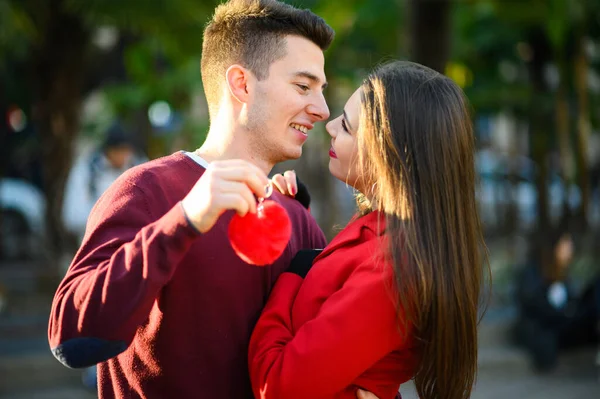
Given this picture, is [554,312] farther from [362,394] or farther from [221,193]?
[221,193]

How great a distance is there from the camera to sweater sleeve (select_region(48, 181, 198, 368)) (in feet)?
5.62

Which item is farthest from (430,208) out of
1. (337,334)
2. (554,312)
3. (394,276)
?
(554,312)

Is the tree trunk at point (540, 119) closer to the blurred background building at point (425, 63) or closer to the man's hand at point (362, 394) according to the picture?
the blurred background building at point (425, 63)

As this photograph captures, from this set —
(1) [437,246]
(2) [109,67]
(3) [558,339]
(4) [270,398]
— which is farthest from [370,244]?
(2) [109,67]

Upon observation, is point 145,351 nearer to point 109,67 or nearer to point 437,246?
point 437,246

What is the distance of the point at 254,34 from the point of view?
244cm

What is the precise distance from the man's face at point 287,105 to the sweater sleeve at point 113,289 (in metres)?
0.60

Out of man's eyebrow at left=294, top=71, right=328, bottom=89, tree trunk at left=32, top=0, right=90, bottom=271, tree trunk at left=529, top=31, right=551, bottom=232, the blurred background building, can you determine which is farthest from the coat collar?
tree trunk at left=529, top=31, right=551, bottom=232

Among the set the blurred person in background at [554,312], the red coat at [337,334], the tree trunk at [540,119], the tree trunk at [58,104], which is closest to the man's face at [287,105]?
the red coat at [337,334]

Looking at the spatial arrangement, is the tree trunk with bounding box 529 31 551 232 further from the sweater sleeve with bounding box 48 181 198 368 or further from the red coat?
the sweater sleeve with bounding box 48 181 198 368

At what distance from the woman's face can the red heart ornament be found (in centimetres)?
48

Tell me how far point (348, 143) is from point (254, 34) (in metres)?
0.47

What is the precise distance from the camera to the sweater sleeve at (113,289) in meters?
1.71

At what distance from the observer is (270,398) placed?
1983 millimetres
